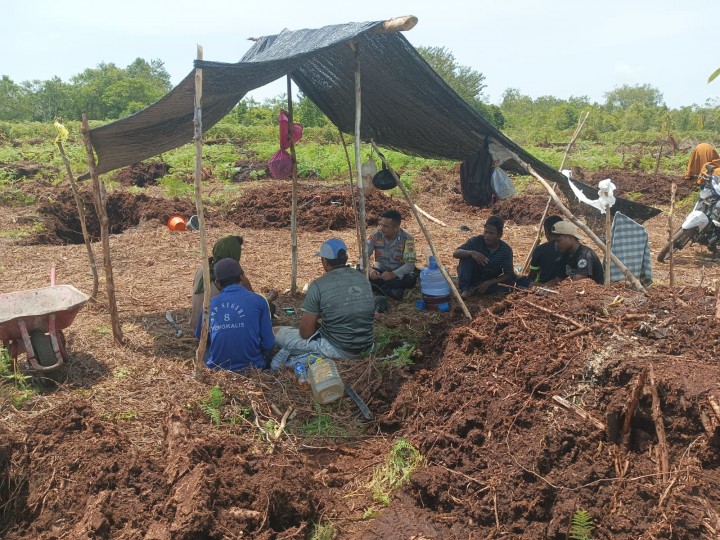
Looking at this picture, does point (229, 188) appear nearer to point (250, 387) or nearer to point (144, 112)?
point (144, 112)

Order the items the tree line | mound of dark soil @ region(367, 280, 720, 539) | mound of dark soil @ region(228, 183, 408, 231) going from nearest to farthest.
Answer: mound of dark soil @ region(367, 280, 720, 539), mound of dark soil @ region(228, 183, 408, 231), the tree line

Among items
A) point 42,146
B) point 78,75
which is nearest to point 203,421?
point 42,146

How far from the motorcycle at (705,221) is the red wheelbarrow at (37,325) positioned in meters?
7.79

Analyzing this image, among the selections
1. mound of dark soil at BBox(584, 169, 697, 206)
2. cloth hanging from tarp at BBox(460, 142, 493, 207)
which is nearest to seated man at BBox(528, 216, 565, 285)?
cloth hanging from tarp at BBox(460, 142, 493, 207)

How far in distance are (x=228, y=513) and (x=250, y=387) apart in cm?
143

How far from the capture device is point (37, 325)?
4.40 meters

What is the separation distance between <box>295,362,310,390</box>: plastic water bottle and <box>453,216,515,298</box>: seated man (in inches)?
96.5

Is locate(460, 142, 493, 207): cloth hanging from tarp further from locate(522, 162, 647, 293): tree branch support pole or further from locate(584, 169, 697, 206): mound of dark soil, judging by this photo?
locate(584, 169, 697, 206): mound of dark soil

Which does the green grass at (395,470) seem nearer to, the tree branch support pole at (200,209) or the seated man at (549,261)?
the tree branch support pole at (200,209)

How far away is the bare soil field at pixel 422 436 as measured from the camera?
3.10 metres

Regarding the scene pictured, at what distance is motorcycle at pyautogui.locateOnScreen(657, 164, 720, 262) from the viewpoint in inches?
337

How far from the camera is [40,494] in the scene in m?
3.35

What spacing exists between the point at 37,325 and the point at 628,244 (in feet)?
19.0

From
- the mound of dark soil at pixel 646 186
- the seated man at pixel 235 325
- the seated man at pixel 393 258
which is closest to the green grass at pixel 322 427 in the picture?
the seated man at pixel 235 325
